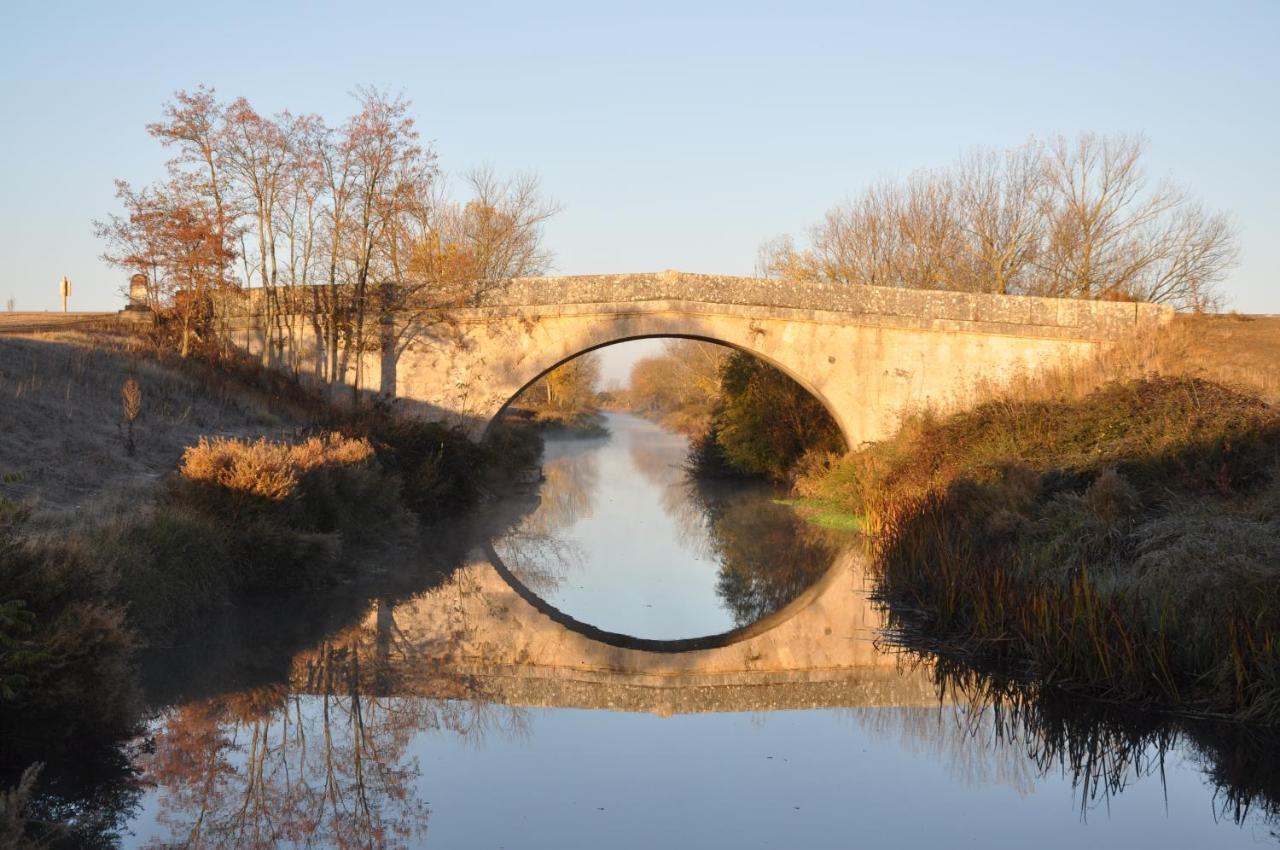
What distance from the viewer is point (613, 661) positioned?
8.63m

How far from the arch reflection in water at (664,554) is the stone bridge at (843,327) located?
8.22ft

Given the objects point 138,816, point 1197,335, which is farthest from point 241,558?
point 1197,335

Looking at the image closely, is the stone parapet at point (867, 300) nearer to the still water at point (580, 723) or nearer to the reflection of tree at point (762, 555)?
the reflection of tree at point (762, 555)

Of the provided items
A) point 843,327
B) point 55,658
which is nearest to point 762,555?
point 843,327

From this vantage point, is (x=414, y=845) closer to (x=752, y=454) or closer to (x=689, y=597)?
(x=689, y=597)

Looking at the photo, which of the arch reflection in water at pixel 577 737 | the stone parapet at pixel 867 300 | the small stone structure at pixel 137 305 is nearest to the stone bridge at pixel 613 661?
the arch reflection in water at pixel 577 737

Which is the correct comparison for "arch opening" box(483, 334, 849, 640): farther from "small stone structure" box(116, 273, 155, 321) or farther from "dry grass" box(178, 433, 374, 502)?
"small stone structure" box(116, 273, 155, 321)

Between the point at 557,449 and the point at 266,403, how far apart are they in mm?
20649

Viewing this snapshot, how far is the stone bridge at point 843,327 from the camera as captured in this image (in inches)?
754

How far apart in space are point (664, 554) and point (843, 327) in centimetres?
633

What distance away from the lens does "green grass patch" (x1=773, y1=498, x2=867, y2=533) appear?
16.5 meters

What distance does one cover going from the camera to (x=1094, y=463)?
12.7 m

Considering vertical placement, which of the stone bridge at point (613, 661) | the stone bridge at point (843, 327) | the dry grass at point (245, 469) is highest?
the stone bridge at point (843, 327)

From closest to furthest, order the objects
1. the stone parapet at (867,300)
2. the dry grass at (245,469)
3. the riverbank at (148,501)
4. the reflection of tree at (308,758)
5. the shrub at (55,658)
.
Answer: the reflection of tree at (308,758) < the shrub at (55,658) < the riverbank at (148,501) < the dry grass at (245,469) < the stone parapet at (867,300)
